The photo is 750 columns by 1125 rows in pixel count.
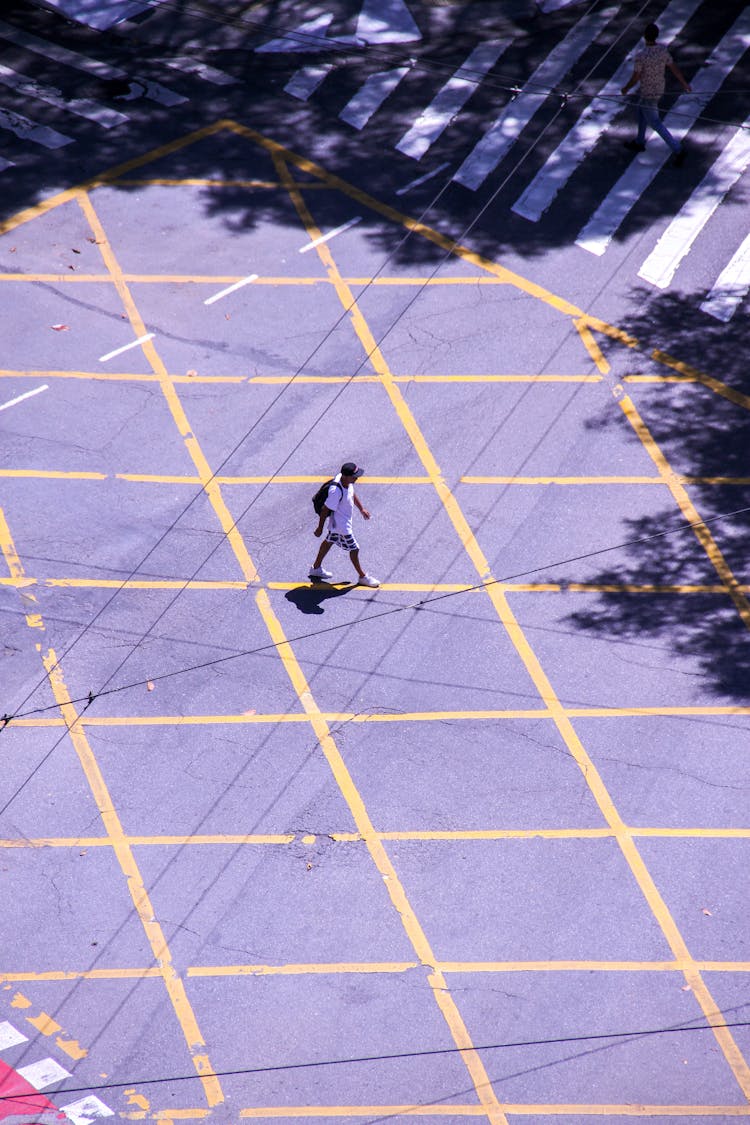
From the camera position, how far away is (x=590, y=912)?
10281mm

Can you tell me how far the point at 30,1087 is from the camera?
9156 mm

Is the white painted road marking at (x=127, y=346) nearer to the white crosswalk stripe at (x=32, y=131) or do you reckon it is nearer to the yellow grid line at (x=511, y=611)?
the yellow grid line at (x=511, y=611)

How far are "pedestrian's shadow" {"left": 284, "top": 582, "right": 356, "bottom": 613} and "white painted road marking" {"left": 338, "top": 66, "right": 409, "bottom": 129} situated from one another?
880 cm

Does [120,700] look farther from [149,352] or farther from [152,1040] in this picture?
[149,352]

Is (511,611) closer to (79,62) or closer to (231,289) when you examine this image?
(231,289)

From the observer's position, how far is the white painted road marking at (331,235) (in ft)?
54.9

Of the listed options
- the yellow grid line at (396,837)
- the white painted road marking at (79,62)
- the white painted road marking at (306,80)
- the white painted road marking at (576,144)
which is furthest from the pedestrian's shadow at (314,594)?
the white painted road marking at (79,62)

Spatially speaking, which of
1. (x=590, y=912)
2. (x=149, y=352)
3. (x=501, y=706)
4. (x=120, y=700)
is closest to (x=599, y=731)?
(x=501, y=706)

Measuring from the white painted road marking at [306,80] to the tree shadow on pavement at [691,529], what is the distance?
6719 millimetres

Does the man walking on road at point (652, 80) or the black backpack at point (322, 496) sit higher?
the man walking on road at point (652, 80)

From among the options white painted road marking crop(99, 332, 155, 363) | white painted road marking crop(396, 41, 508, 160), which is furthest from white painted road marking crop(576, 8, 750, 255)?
white painted road marking crop(99, 332, 155, 363)

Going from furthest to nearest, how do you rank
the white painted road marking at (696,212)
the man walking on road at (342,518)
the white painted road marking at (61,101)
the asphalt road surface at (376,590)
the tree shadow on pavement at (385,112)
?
the white painted road marking at (61,101) < the tree shadow on pavement at (385,112) < the white painted road marking at (696,212) < the man walking on road at (342,518) < the asphalt road surface at (376,590)

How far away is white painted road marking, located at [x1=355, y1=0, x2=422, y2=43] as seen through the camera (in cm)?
2066

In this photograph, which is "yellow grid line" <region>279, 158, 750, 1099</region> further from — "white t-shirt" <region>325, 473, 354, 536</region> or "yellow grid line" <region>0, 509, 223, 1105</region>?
"yellow grid line" <region>0, 509, 223, 1105</region>
